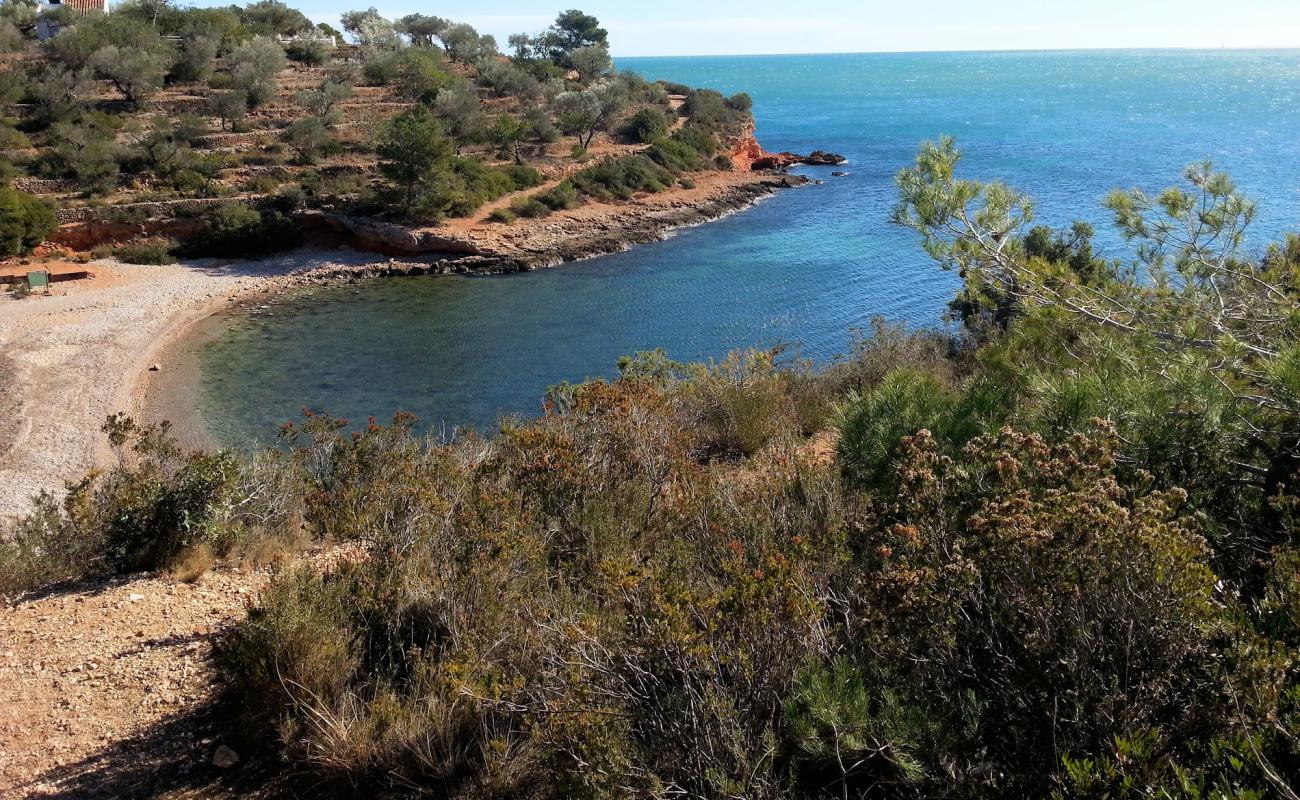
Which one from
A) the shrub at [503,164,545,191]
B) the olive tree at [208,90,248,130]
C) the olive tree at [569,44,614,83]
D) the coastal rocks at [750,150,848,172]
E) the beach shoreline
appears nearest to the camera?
the beach shoreline

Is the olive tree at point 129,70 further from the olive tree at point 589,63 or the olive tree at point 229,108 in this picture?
the olive tree at point 589,63

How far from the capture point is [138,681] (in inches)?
240

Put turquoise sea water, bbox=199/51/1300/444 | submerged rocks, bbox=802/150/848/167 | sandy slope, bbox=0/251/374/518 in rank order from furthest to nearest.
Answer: submerged rocks, bbox=802/150/848/167 < turquoise sea water, bbox=199/51/1300/444 < sandy slope, bbox=0/251/374/518

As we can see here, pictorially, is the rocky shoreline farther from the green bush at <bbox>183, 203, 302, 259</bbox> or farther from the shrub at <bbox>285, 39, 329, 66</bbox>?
the shrub at <bbox>285, 39, 329, 66</bbox>

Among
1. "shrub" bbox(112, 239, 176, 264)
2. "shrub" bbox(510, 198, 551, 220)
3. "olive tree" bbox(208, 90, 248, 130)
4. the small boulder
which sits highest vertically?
"olive tree" bbox(208, 90, 248, 130)

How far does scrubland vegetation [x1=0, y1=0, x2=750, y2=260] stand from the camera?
116 feet

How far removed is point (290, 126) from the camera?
1668 inches

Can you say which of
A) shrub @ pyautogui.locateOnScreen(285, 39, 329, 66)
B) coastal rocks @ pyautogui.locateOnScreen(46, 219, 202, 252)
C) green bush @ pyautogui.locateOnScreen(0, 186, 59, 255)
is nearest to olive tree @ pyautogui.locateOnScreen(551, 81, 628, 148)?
shrub @ pyautogui.locateOnScreen(285, 39, 329, 66)

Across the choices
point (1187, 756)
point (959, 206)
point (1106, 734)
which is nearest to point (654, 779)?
point (1106, 734)

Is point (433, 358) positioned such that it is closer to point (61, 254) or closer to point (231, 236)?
point (231, 236)

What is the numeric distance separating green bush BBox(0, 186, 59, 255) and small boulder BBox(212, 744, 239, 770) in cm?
3164

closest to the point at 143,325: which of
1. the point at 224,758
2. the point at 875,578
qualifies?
the point at 224,758

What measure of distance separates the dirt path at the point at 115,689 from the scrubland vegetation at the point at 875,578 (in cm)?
50

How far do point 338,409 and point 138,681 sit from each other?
15686 mm
